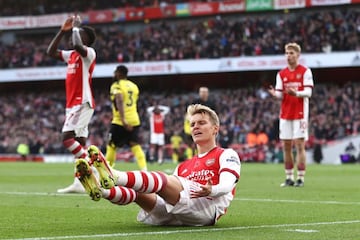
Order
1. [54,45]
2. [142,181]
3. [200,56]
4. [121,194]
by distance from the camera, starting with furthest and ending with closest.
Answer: [200,56] < [54,45] < [121,194] < [142,181]

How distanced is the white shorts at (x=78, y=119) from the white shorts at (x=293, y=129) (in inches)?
147

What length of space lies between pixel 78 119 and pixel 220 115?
28.4 metres

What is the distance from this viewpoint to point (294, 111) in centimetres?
1423

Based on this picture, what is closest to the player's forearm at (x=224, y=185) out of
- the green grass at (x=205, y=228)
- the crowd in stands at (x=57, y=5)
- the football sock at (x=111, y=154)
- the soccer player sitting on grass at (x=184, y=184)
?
the soccer player sitting on grass at (x=184, y=184)

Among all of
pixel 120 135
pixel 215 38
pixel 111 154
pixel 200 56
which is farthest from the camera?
pixel 215 38

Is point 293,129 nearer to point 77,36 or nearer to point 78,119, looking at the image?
point 78,119

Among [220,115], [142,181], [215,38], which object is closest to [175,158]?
[220,115]

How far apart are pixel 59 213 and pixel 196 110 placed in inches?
87.2

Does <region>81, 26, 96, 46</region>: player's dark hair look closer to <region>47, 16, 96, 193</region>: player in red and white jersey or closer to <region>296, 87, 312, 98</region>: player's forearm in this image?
<region>47, 16, 96, 193</region>: player in red and white jersey

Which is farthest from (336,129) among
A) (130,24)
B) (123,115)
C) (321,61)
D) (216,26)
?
(123,115)

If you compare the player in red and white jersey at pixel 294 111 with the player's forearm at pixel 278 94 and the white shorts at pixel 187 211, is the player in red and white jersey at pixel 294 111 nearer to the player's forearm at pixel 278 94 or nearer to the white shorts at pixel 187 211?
the player's forearm at pixel 278 94

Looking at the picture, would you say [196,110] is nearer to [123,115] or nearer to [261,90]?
[123,115]

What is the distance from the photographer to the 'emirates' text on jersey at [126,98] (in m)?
16.2

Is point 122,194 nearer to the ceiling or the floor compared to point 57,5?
nearer to the floor
